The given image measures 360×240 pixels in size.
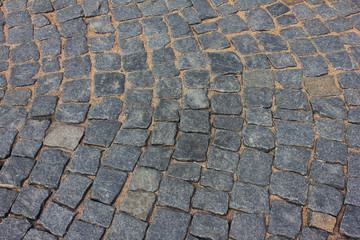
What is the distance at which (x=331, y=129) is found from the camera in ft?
10.2

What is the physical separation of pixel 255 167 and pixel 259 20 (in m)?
2.17

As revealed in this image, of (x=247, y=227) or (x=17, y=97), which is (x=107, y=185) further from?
(x=17, y=97)

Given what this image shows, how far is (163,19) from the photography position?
4199mm

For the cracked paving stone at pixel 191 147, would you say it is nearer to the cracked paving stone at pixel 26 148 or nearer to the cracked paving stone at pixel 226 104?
the cracked paving stone at pixel 226 104

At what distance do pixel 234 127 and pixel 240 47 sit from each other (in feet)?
3.86

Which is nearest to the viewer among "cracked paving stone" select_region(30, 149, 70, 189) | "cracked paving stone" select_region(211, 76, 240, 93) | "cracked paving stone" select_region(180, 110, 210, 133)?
"cracked paving stone" select_region(30, 149, 70, 189)

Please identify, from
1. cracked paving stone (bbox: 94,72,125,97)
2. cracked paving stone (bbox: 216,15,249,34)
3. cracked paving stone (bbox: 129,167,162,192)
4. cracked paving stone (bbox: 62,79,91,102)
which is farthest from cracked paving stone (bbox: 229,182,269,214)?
cracked paving stone (bbox: 216,15,249,34)

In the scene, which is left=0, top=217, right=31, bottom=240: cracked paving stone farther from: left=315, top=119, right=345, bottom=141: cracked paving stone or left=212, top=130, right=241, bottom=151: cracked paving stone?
left=315, top=119, right=345, bottom=141: cracked paving stone

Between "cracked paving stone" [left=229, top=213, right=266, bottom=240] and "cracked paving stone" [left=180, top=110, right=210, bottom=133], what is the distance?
2.97 ft

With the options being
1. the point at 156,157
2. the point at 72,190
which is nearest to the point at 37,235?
the point at 72,190

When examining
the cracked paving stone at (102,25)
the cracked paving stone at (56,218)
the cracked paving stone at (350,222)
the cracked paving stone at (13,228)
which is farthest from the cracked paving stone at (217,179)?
the cracked paving stone at (102,25)

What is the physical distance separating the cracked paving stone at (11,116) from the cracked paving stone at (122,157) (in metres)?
1.08

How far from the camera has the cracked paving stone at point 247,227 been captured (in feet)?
8.40

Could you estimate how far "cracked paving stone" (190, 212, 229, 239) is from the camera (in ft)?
8.41
